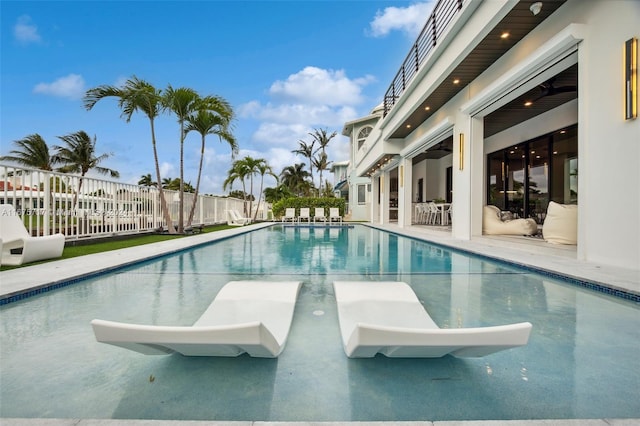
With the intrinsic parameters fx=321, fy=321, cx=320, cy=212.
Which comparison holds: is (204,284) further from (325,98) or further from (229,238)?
(325,98)

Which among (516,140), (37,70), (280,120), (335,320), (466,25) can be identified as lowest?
(335,320)

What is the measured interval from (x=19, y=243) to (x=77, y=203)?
94.1 inches

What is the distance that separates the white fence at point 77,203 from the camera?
598 cm

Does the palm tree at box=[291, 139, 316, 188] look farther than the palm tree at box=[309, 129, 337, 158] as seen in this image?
Yes

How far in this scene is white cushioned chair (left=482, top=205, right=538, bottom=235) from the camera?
8164mm

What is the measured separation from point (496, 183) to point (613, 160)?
7.83m

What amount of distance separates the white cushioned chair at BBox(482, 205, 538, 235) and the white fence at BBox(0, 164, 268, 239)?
32.0 feet

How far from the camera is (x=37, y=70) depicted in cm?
2062

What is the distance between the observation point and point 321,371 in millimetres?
1913

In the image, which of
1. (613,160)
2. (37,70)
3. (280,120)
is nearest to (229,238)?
(613,160)

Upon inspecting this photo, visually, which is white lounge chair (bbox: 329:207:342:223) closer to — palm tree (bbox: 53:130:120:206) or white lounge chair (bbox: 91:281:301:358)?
white lounge chair (bbox: 91:281:301:358)

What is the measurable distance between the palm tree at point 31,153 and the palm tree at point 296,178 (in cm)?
1853

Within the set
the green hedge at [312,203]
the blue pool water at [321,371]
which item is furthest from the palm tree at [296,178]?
the blue pool water at [321,371]

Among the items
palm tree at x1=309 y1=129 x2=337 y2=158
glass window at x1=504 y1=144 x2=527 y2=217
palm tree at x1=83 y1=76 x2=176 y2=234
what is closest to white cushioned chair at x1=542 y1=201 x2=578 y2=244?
glass window at x1=504 y1=144 x2=527 y2=217
